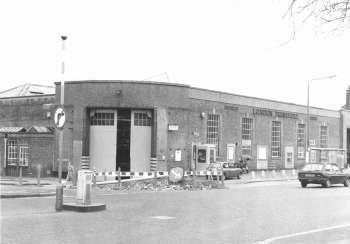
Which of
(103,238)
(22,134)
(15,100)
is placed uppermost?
(15,100)

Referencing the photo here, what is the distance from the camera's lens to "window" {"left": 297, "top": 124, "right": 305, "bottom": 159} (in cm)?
5259

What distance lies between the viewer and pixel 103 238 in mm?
11219

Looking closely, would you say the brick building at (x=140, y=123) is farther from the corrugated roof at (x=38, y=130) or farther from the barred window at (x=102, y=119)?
the corrugated roof at (x=38, y=130)

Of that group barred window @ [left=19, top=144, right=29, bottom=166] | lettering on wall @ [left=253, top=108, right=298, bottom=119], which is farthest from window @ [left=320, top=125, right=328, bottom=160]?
barred window @ [left=19, top=144, right=29, bottom=166]

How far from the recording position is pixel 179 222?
14062 millimetres

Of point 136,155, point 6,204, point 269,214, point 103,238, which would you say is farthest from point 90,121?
point 103,238

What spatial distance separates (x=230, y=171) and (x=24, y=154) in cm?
1421

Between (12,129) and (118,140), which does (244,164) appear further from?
(12,129)

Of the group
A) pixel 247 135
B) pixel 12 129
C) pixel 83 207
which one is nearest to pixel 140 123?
pixel 12 129

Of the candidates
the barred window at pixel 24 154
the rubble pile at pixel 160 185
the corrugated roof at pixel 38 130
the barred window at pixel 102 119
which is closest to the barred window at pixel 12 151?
the barred window at pixel 24 154

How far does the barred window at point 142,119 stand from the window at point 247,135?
1069cm

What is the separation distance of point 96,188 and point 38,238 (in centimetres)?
1639

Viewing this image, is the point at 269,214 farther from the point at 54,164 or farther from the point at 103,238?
the point at 54,164

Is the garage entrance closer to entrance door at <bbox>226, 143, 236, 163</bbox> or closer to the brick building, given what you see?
the brick building
